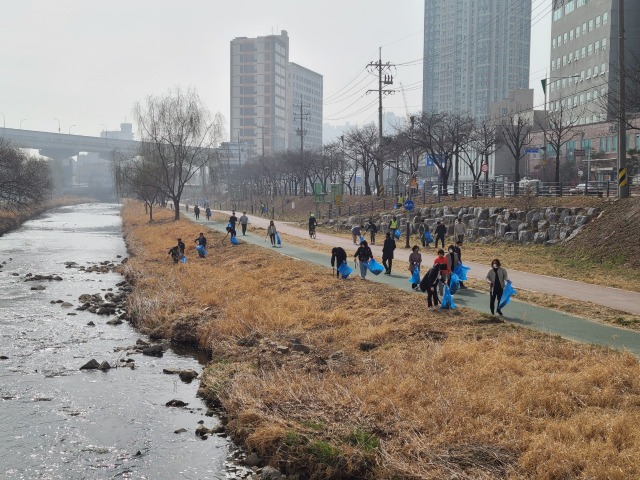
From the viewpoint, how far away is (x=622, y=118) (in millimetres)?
26000

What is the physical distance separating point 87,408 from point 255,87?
187 metres

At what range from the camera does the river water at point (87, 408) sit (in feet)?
33.0

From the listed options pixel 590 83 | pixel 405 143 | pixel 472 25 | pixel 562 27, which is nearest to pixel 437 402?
pixel 405 143

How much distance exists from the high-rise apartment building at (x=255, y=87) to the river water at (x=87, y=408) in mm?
172564

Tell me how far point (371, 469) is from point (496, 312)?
27.5ft

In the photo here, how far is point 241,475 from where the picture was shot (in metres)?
9.77

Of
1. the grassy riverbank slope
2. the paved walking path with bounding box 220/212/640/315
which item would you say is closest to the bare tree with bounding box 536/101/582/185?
the paved walking path with bounding box 220/212/640/315

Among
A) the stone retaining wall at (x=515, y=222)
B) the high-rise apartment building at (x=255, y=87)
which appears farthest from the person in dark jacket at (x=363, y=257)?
the high-rise apartment building at (x=255, y=87)

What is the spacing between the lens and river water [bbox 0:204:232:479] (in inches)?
396

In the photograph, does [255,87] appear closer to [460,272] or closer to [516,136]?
[516,136]

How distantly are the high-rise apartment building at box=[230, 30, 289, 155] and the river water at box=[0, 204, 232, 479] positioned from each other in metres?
173

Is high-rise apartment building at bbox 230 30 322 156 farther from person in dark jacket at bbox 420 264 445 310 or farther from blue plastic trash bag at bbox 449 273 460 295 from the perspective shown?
person in dark jacket at bbox 420 264 445 310

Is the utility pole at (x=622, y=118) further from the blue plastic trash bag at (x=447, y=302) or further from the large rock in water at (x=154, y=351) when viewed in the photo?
the large rock in water at (x=154, y=351)

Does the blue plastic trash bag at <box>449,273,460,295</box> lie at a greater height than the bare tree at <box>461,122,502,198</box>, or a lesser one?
lesser
